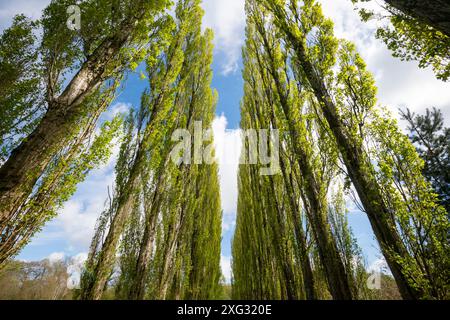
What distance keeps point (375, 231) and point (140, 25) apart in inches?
284

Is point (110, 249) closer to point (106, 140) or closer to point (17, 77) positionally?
point (106, 140)

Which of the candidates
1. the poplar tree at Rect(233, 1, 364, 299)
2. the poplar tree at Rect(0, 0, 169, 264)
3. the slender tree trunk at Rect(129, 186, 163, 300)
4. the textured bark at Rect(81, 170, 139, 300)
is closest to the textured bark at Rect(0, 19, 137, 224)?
the poplar tree at Rect(0, 0, 169, 264)

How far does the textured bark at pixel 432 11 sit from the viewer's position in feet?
7.29

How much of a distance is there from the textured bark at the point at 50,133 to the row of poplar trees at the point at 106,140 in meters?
0.02

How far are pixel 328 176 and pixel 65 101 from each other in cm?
659

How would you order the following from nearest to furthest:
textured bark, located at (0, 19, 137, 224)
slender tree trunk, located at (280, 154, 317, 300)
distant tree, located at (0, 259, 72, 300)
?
1. textured bark, located at (0, 19, 137, 224)
2. slender tree trunk, located at (280, 154, 317, 300)
3. distant tree, located at (0, 259, 72, 300)

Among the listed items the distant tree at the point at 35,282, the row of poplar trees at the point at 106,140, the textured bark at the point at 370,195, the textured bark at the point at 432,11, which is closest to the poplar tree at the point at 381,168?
the textured bark at the point at 370,195

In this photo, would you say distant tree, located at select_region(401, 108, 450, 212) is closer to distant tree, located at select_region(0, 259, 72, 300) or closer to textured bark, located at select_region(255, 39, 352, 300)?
textured bark, located at select_region(255, 39, 352, 300)

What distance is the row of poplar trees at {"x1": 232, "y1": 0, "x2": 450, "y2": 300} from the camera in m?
3.43

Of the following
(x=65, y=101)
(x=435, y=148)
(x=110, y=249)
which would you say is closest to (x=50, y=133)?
(x=65, y=101)

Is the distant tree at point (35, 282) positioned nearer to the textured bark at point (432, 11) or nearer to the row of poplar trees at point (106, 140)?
the row of poplar trees at point (106, 140)

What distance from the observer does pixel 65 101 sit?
181 inches

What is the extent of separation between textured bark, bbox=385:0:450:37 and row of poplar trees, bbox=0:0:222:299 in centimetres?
528

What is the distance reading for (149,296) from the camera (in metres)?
5.73
